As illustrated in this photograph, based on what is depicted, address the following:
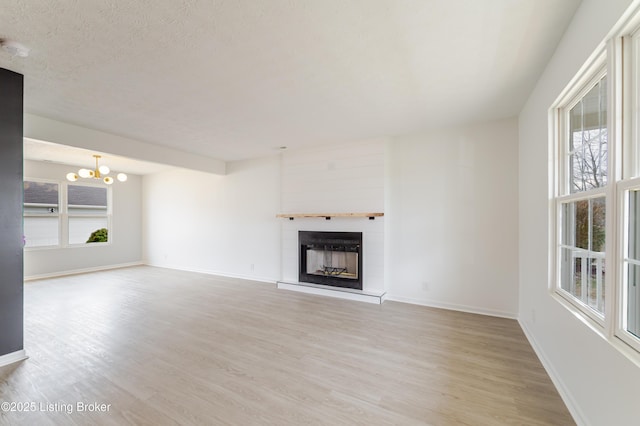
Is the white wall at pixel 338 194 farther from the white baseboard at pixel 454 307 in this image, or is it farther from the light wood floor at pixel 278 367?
the light wood floor at pixel 278 367

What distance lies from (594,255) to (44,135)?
584cm

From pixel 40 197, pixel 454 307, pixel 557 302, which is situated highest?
pixel 40 197

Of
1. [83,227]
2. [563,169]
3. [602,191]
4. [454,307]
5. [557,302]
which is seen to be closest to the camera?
[602,191]

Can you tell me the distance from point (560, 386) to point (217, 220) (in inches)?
252

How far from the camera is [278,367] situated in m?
2.46

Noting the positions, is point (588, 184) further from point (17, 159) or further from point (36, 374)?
point (17, 159)

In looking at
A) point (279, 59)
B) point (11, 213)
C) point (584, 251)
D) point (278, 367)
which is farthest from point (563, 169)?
point (11, 213)

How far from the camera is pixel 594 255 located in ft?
5.86

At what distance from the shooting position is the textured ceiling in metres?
1.76

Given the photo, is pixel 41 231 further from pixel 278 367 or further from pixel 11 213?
pixel 278 367

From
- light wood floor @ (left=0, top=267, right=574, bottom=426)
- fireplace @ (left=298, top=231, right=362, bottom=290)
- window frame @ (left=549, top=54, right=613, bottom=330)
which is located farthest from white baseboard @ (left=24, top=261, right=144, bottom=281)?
window frame @ (left=549, top=54, right=613, bottom=330)

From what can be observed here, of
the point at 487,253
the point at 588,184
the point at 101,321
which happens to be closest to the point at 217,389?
the point at 101,321

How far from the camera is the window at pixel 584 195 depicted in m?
1.71

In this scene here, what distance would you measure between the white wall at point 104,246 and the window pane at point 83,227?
0.69ft
